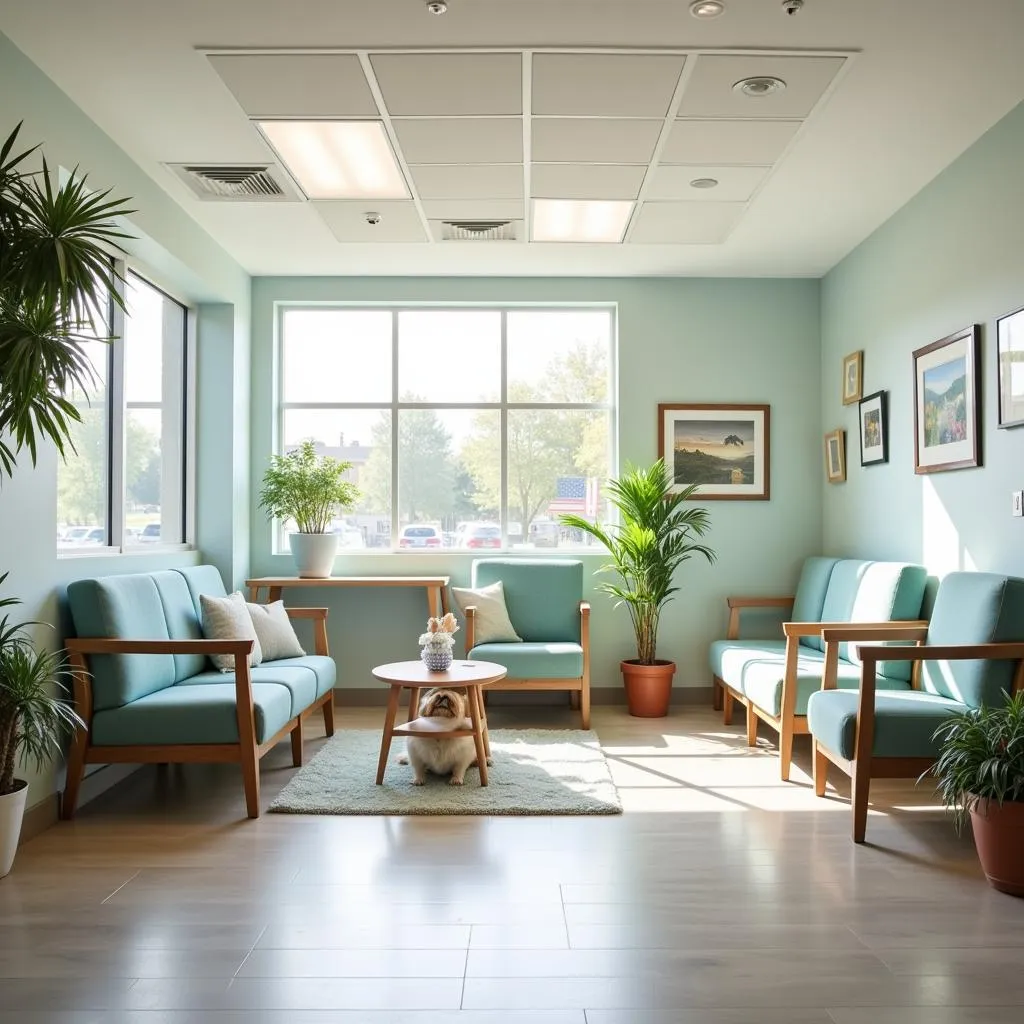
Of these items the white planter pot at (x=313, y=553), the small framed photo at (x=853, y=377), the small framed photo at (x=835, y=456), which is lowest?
the white planter pot at (x=313, y=553)

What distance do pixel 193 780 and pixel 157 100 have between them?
9.75 ft

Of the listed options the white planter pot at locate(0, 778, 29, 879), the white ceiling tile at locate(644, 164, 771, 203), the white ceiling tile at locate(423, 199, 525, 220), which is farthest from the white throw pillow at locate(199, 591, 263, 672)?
the white ceiling tile at locate(644, 164, 771, 203)

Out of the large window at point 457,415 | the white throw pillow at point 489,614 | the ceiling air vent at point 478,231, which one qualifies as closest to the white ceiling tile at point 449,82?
the ceiling air vent at point 478,231

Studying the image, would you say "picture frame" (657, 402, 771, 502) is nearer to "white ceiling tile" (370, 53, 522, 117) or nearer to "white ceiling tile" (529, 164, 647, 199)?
"white ceiling tile" (529, 164, 647, 199)

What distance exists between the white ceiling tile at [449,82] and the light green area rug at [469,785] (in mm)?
2832

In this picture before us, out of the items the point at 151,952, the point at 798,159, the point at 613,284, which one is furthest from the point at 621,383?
the point at 151,952

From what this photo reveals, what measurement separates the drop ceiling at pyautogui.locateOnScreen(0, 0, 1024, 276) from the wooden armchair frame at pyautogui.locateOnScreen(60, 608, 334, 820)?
219 centimetres

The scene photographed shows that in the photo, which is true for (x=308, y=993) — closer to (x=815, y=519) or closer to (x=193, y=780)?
(x=193, y=780)

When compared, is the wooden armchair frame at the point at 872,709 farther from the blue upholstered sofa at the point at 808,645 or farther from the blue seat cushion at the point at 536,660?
the blue seat cushion at the point at 536,660

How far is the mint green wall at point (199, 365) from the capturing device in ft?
11.2

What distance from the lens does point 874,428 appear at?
526 centimetres

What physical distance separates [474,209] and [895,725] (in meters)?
3.27

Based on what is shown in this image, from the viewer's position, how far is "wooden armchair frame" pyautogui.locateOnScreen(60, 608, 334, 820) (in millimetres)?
3666

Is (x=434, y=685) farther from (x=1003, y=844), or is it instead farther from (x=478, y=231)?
(x=478, y=231)
